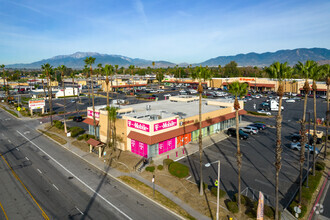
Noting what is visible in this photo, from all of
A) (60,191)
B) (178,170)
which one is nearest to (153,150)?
(178,170)

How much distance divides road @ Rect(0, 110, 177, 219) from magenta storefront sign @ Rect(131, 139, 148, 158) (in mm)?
8212

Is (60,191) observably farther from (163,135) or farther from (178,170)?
(163,135)

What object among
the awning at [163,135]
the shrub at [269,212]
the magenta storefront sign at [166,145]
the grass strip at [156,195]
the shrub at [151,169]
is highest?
the awning at [163,135]

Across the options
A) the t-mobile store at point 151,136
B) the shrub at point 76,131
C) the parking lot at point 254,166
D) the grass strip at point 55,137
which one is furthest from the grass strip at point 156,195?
the shrub at point 76,131

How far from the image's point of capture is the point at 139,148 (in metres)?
39.4

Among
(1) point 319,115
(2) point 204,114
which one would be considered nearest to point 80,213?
(2) point 204,114

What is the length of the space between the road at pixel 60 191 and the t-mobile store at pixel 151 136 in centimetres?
834

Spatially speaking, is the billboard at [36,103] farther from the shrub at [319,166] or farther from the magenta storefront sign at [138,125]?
the shrub at [319,166]

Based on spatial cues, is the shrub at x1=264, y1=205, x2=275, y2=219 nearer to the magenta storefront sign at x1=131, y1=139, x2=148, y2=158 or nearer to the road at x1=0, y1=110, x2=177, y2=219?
the road at x1=0, y1=110, x2=177, y2=219

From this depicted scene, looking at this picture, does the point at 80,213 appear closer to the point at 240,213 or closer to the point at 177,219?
the point at 177,219

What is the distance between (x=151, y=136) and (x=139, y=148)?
14.1ft

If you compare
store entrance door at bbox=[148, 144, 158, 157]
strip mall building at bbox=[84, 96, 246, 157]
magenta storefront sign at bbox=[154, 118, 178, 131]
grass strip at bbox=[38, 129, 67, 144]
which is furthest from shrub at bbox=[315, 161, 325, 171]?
grass strip at bbox=[38, 129, 67, 144]

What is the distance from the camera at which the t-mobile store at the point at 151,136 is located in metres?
36.9

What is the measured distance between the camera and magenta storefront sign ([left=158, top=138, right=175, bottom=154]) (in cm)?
3969
